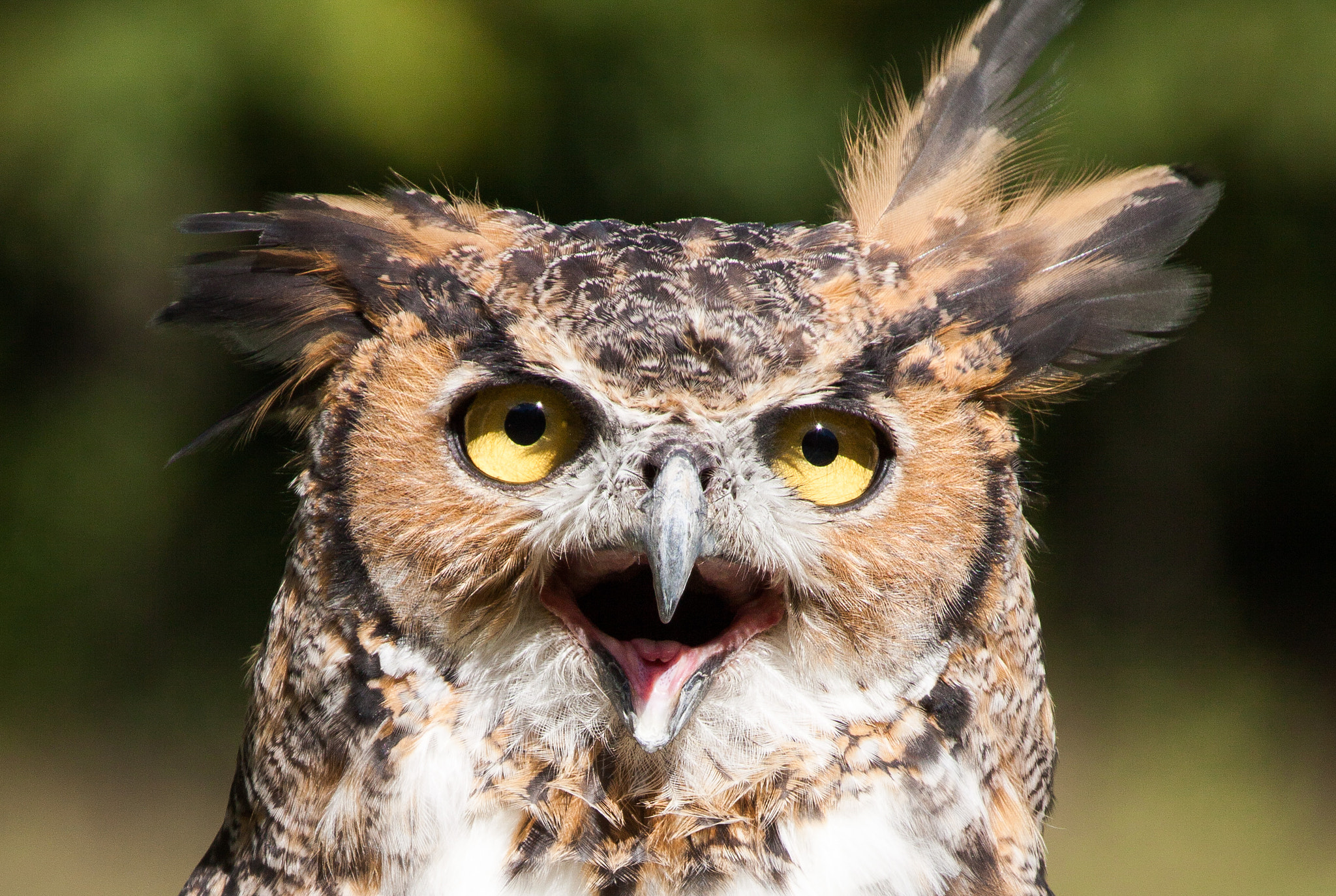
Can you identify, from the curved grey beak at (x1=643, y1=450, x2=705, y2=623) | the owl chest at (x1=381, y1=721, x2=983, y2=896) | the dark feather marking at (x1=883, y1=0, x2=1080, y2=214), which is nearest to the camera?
the curved grey beak at (x1=643, y1=450, x2=705, y2=623)

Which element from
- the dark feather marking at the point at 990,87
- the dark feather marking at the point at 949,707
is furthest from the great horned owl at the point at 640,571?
the dark feather marking at the point at 990,87

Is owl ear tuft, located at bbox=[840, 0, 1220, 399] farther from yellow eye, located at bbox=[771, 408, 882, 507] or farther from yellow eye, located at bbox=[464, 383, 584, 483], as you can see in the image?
yellow eye, located at bbox=[464, 383, 584, 483]

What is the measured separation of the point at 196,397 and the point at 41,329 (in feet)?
1.75

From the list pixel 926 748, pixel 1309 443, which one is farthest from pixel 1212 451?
pixel 926 748

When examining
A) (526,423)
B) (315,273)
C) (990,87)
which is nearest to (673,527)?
(526,423)

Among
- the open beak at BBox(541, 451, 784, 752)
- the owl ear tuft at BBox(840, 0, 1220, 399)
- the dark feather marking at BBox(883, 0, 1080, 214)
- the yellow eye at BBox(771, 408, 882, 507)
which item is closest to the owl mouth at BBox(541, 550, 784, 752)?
the open beak at BBox(541, 451, 784, 752)

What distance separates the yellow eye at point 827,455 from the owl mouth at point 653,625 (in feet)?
0.35

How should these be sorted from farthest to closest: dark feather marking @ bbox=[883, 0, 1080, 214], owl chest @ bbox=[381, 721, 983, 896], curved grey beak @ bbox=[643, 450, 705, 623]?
dark feather marking @ bbox=[883, 0, 1080, 214], owl chest @ bbox=[381, 721, 983, 896], curved grey beak @ bbox=[643, 450, 705, 623]

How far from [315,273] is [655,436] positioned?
0.43 m

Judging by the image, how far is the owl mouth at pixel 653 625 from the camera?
116 cm

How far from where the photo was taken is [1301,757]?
438 cm

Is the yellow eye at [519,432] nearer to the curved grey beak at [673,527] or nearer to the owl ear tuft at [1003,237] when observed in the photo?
the curved grey beak at [673,527]

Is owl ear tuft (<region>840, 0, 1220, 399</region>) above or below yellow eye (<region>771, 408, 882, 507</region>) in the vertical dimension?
above

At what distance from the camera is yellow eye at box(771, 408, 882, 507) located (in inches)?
46.2
